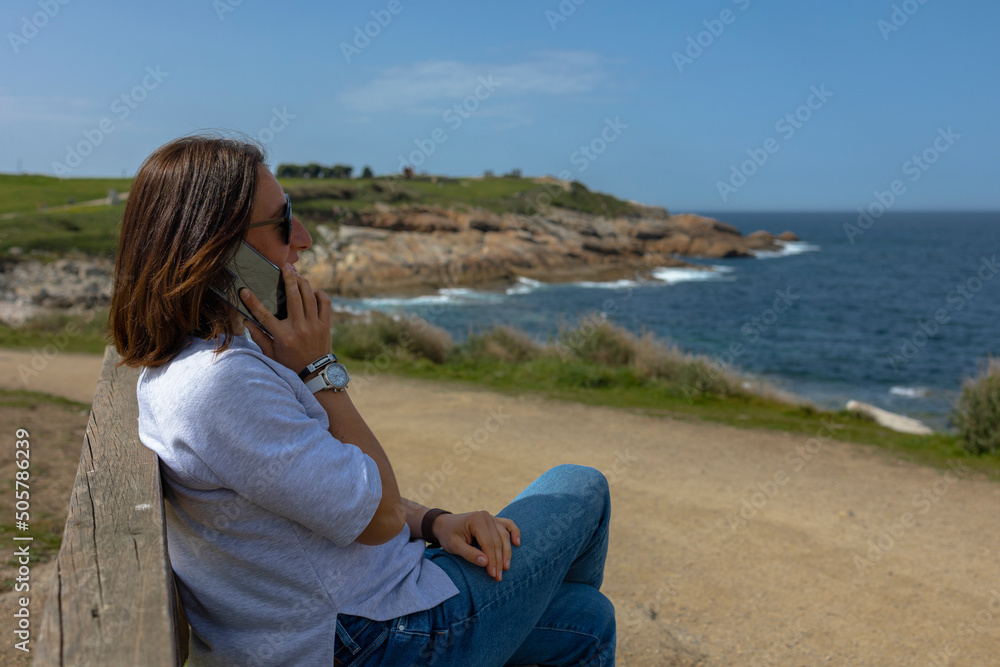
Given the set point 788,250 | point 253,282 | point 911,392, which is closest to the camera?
point 253,282

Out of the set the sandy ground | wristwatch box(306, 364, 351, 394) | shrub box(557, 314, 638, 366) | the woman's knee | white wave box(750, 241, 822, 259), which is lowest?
white wave box(750, 241, 822, 259)

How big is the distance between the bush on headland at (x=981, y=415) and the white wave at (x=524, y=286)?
116ft

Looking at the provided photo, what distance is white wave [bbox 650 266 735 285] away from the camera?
179 feet

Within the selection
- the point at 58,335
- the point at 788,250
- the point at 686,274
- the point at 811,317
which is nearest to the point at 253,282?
the point at 58,335

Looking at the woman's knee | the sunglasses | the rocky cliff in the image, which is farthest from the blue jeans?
the rocky cliff

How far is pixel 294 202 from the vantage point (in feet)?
172

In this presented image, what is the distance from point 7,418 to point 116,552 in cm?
667

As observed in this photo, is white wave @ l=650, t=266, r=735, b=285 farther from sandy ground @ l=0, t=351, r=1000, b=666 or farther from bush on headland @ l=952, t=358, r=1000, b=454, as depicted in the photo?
sandy ground @ l=0, t=351, r=1000, b=666

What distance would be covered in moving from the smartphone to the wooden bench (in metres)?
0.40

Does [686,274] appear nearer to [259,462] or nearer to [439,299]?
[439,299]

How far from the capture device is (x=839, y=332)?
32625 millimetres

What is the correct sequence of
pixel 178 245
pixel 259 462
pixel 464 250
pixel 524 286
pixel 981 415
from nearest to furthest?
pixel 259 462
pixel 178 245
pixel 981 415
pixel 524 286
pixel 464 250

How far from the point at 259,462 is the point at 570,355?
11150 millimetres

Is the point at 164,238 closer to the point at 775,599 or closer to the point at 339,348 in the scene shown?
the point at 775,599
